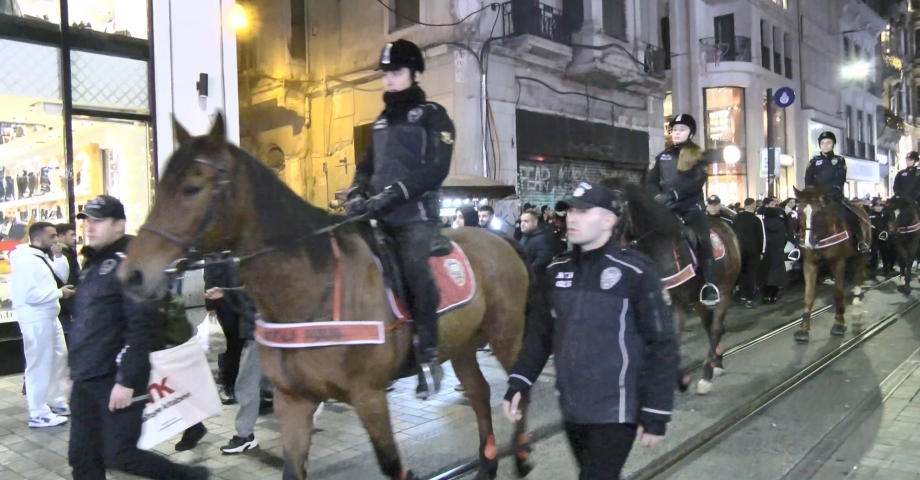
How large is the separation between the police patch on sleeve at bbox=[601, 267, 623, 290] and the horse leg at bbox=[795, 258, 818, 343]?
7832mm

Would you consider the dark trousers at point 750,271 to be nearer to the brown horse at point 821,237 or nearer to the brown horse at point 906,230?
the brown horse at point 821,237

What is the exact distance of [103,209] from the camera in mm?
3896

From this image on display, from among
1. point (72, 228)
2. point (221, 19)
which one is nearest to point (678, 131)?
point (72, 228)

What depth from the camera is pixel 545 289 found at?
3.38 m

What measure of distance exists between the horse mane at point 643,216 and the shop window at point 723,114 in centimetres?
2312

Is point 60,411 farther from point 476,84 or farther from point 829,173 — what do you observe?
point 476,84

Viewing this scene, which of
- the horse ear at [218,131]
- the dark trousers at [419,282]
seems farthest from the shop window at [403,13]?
the horse ear at [218,131]

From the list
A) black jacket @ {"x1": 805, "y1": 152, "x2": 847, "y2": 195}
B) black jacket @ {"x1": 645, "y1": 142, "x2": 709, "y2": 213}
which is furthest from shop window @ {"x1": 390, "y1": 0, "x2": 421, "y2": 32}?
black jacket @ {"x1": 645, "y1": 142, "x2": 709, "y2": 213}

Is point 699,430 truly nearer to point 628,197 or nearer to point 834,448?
point 834,448

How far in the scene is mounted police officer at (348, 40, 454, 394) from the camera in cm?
407

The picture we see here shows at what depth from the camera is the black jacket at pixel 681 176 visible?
7152mm

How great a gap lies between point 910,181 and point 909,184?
0.23ft

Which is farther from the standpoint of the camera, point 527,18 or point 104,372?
point 527,18

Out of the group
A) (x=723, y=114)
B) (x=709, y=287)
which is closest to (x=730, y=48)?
(x=723, y=114)
